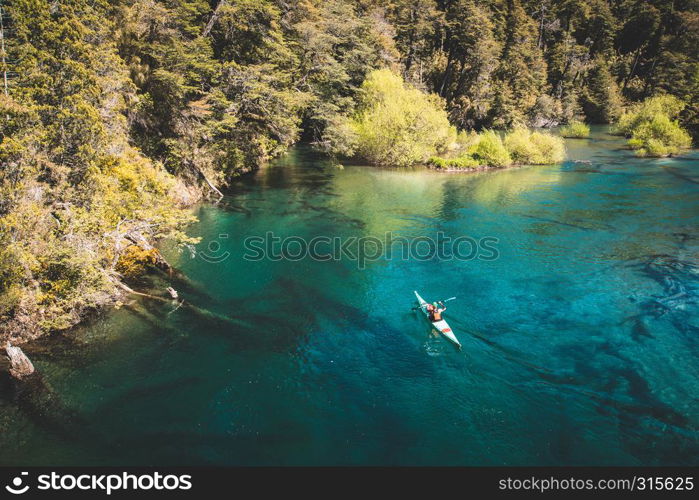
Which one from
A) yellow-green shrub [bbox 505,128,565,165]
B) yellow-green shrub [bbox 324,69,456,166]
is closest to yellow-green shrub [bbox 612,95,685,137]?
yellow-green shrub [bbox 505,128,565,165]

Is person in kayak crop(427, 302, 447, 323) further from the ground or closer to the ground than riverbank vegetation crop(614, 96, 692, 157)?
closer to the ground

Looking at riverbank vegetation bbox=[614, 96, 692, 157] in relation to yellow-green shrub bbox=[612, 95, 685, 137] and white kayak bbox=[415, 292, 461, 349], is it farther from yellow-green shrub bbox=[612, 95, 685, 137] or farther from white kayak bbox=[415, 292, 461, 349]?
white kayak bbox=[415, 292, 461, 349]

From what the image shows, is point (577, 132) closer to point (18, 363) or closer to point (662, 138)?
point (662, 138)

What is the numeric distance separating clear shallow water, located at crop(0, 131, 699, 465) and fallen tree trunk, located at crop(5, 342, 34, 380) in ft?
2.23

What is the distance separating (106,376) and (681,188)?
56.7 meters

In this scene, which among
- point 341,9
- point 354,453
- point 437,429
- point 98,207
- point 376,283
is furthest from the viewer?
point 341,9

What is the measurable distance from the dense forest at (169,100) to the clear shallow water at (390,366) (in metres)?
3.76

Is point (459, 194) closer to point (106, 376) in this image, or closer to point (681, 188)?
point (681, 188)

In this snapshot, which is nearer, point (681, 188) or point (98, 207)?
point (98, 207)

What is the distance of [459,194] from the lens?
45312 mm

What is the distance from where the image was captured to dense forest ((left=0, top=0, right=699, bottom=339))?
725 inches

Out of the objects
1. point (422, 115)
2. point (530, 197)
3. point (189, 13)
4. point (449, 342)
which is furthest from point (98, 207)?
point (422, 115)

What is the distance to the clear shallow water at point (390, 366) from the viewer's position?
44.6 ft

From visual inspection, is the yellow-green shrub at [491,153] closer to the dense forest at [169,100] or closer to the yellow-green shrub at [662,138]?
the dense forest at [169,100]
